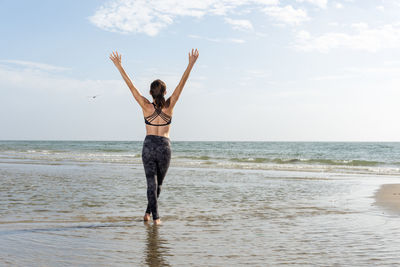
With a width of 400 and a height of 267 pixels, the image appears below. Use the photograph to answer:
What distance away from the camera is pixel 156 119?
558 centimetres

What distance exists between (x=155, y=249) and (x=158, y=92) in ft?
7.13

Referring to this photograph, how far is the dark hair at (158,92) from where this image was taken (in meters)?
5.50

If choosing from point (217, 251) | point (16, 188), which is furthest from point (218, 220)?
point (16, 188)

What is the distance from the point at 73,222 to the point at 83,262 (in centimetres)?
230

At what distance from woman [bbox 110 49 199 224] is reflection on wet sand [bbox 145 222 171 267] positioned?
28.1 inches

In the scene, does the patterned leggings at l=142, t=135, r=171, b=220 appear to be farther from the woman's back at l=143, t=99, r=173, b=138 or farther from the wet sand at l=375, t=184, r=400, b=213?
the wet sand at l=375, t=184, r=400, b=213

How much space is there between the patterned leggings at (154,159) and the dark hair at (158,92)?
1.51 feet

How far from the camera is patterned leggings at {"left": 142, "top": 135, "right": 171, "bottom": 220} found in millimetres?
5562

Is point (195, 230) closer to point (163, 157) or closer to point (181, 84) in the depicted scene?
A: point (163, 157)

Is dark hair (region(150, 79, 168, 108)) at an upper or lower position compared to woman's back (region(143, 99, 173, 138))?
upper

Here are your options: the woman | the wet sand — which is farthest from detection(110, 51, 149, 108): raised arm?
the wet sand

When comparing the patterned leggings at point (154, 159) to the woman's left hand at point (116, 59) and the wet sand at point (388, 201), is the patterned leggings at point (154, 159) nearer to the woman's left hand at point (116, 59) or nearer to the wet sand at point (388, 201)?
the woman's left hand at point (116, 59)

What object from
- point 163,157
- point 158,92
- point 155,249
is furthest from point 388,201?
point 155,249

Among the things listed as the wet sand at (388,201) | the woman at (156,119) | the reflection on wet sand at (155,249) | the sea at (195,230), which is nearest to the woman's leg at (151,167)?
the woman at (156,119)
